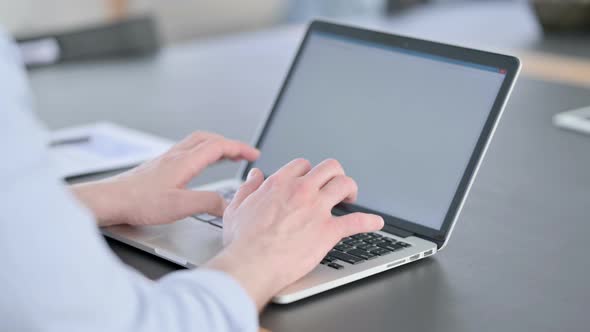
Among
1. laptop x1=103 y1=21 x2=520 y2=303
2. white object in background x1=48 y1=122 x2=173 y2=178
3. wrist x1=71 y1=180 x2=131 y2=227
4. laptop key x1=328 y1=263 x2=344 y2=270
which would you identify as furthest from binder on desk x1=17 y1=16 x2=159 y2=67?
laptop key x1=328 y1=263 x2=344 y2=270

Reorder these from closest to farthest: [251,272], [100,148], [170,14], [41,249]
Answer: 1. [41,249]
2. [251,272]
3. [100,148]
4. [170,14]

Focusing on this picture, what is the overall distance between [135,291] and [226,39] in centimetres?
183

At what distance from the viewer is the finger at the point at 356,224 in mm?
1022

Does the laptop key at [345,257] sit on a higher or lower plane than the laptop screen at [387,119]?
lower

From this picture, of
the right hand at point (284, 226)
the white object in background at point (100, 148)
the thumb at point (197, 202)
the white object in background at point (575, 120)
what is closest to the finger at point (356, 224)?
the right hand at point (284, 226)

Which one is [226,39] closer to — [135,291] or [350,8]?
[135,291]

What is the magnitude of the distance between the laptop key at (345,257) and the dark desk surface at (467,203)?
3cm

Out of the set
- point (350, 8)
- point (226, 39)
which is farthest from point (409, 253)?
point (350, 8)

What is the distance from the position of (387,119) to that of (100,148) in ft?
1.97

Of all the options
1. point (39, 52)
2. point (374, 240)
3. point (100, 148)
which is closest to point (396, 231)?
point (374, 240)

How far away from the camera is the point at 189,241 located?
1.13 m

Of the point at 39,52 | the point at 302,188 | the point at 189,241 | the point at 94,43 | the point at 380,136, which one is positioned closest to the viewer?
the point at 302,188

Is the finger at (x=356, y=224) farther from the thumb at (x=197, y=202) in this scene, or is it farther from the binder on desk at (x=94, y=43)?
the binder on desk at (x=94, y=43)

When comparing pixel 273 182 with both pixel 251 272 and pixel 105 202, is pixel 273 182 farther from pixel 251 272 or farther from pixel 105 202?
pixel 105 202
